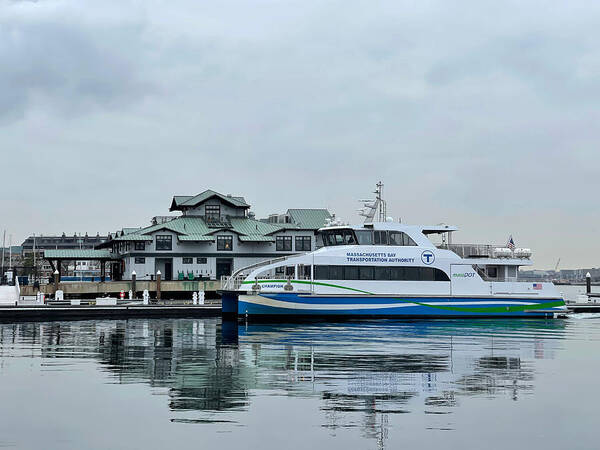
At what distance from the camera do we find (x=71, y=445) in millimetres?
11648

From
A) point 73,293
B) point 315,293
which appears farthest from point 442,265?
point 73,293

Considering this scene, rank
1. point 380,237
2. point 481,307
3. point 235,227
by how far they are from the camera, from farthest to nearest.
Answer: point 235,227 → point 481,307 → point 380,237

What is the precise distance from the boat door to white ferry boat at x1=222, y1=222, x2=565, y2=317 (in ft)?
0.19

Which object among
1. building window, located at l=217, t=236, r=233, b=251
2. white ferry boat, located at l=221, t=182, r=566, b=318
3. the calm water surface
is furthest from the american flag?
building window, located at l=217, t=236, r=233, b=251

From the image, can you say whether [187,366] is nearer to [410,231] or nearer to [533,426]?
[533,426]

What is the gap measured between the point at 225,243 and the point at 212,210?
4714 mm

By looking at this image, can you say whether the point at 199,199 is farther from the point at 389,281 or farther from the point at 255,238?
the point at 389,281

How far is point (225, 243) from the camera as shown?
209ft

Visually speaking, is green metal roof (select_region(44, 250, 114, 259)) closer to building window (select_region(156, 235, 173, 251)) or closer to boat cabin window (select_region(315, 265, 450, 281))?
building window (select_region(156, 235, 173, 251))

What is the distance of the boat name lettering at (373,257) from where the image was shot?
3934 centimetres

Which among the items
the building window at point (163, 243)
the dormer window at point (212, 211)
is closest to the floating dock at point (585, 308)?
the dormer window at point (212, 211)

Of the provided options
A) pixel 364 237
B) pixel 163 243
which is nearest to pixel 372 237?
pixel 364 237

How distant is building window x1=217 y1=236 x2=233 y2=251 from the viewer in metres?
63.6

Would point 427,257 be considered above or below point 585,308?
above
